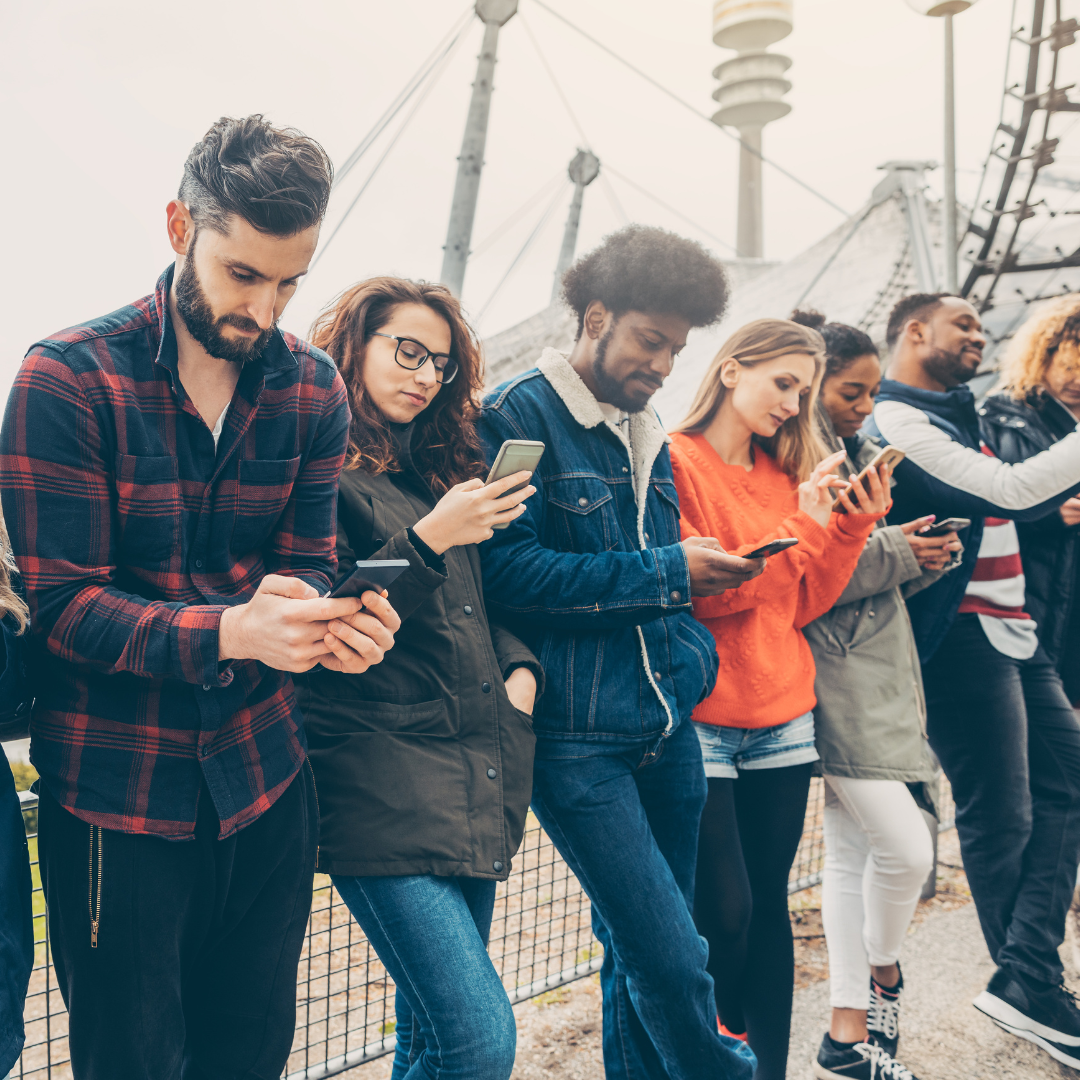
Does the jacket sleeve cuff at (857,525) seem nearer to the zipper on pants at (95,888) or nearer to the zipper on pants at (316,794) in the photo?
the zipper on pants at (316,794)

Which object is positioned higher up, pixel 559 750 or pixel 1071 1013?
pixel 559 750

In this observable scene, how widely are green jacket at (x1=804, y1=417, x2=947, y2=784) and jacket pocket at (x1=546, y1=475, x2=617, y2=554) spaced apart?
876mm

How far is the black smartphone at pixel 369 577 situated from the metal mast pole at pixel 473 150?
751 centimetres

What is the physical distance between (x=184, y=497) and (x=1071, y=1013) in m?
2.95

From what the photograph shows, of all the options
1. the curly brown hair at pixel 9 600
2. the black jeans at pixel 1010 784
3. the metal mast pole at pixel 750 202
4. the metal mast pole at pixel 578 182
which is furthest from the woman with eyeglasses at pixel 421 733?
the metal mast pole at pixel 750 202

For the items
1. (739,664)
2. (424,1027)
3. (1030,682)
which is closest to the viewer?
(424,1027)

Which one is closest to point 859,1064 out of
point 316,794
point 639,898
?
point 639,898

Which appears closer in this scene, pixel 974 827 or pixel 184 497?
pixel 184 497

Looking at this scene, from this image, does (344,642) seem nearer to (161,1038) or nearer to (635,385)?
(161,1038)

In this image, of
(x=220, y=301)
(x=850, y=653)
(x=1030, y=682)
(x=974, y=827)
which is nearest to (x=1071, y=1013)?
(x=974, y=827)

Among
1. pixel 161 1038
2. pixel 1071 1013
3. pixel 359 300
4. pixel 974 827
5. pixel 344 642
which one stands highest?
pixel 359 300

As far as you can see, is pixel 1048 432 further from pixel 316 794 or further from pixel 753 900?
pixel 316 794

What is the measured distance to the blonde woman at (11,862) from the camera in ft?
4.19

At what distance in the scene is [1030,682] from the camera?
3000 millimetres
